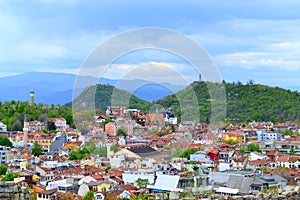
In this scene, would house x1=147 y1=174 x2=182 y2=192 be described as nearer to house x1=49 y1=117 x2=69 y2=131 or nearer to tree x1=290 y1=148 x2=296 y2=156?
tree x1=290 y1=148 x2=296 y2=156

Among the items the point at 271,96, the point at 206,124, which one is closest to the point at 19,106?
the point at 206,124

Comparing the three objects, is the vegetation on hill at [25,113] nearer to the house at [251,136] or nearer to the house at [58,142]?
the house at [58,142]

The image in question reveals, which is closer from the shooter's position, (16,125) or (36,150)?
(36,150)

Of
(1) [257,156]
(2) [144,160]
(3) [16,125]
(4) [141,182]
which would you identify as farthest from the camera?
(3) [16,125]

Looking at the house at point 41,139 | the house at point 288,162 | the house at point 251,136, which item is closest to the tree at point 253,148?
the house at point 288,162

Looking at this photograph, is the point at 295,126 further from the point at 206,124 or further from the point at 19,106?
the point at 19,106

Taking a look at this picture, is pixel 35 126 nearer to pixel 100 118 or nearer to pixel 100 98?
pixel 100 118

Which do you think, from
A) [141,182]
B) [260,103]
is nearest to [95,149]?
[141,182]

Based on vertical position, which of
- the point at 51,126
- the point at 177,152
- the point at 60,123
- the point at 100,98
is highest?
the point at 100,98
